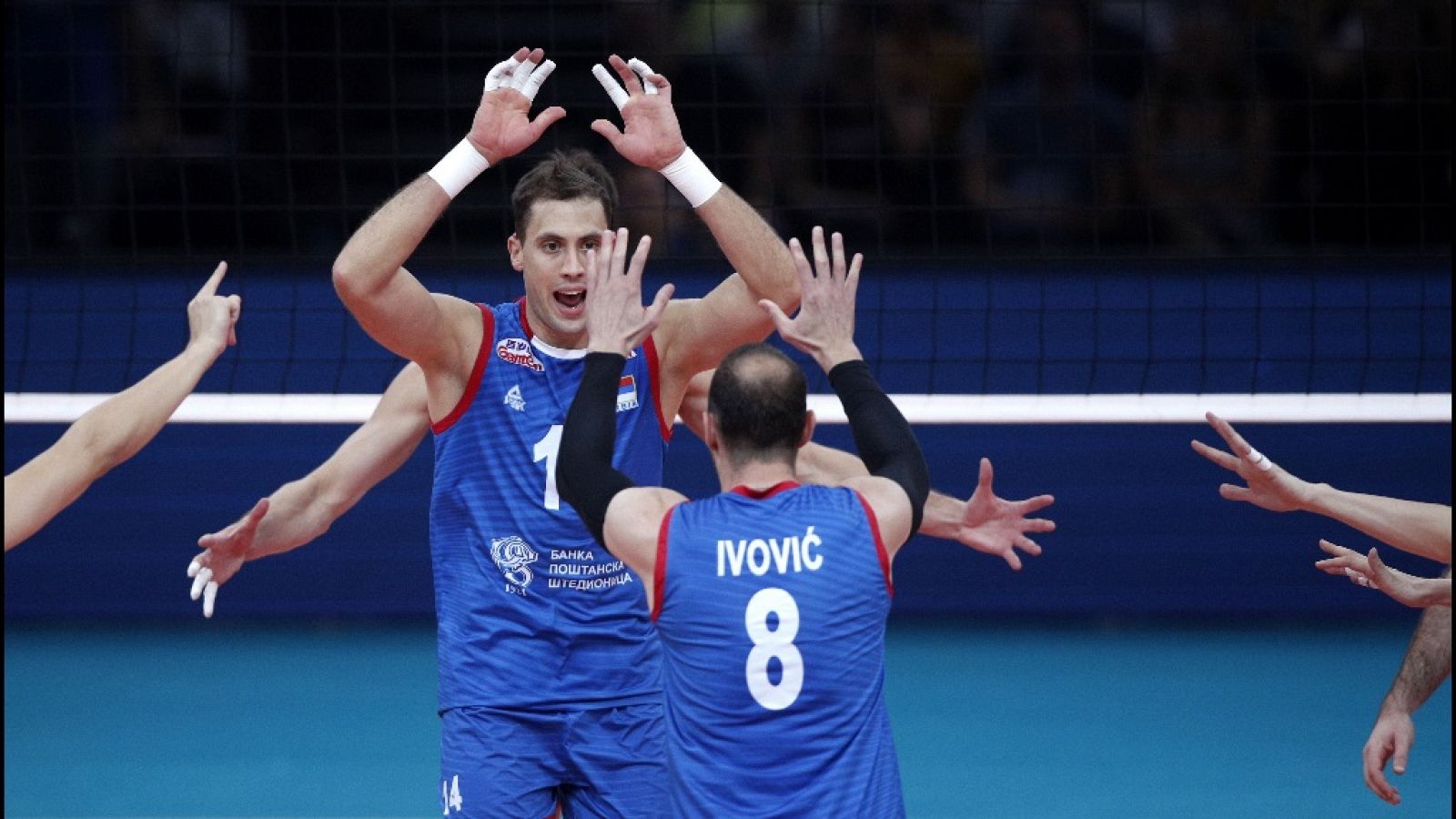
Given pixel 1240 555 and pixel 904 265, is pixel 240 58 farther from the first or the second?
pixel 1240 555

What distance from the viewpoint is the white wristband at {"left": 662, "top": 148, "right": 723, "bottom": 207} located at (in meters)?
4.14

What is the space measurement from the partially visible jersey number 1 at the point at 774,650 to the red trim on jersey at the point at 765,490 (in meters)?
0.20

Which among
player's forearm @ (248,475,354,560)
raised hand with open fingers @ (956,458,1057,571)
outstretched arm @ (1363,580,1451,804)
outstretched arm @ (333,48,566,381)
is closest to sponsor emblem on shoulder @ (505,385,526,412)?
outstretched arm @ (333,48,566,381)

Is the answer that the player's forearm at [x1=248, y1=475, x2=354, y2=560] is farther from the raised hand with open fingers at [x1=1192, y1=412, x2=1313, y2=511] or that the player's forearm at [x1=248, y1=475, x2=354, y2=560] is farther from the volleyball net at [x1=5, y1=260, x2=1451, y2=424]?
the volleyball net at [x1=5, y1=260, x2=1451, y2=424]

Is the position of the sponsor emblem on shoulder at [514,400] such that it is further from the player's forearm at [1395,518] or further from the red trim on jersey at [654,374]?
the player's forearm at [1395,518]

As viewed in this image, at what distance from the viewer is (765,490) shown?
3.36m

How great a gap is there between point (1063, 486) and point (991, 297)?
1.13 meters

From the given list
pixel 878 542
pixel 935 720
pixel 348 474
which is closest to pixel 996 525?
pixel 878 542

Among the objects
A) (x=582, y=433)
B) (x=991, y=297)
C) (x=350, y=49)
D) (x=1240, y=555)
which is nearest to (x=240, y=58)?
(x=350, y=49)

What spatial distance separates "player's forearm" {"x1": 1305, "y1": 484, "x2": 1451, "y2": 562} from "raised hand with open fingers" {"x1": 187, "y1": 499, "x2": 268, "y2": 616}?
2.58 metres

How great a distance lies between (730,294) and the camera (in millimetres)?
4297

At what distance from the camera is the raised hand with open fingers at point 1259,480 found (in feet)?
13.7

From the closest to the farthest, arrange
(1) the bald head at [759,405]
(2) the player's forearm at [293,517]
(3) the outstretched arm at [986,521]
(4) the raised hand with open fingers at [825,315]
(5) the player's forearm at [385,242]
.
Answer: (1) the bald head at [759,405] → (4) the raised hand with open fingers at [825,315] → (5) the player's forearm at [385,242] → (3) the outstretched arm at [986,521] → (2) the player's forearm at [293,517]

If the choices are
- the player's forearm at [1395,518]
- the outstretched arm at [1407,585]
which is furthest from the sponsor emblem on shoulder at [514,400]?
the outstretched arm at [1407,585]
